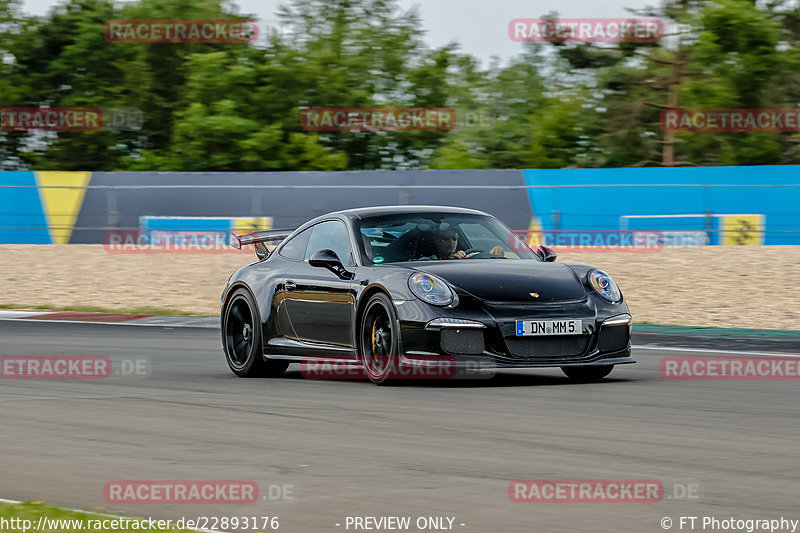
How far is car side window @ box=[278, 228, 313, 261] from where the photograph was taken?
10.9 metres

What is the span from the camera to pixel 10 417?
839cm

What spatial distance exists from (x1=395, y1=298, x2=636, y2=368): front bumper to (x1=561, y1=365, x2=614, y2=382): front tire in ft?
2.32

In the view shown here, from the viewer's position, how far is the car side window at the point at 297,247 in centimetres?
1088

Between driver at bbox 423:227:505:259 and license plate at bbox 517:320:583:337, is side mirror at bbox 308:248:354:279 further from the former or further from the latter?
license plate at bbox 517:320:583:337

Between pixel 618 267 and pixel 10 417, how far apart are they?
46.6 feet

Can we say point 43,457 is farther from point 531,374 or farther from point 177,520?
point 531,374

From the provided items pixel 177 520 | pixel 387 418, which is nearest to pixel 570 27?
pixel 387 418

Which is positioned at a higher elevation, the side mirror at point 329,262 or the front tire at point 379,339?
the side mirror at point 329,262

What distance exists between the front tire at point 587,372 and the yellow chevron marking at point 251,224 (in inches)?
675

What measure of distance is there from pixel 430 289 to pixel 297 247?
2.01 metres

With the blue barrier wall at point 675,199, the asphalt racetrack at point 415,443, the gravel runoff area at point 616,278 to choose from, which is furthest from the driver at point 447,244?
the blue barrier wall at point 675,199

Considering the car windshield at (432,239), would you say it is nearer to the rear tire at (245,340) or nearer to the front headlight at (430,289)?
the front headlight at (430,289)

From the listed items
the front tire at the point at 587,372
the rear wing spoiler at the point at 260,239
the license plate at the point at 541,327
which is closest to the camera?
the license plate at the point at 541,327

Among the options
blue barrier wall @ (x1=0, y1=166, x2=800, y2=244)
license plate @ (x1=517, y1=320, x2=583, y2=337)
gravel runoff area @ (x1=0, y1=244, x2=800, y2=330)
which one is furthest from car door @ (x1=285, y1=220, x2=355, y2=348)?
blue barrier wall @ (x1=0, y1=166, x2=800, y2=244)
